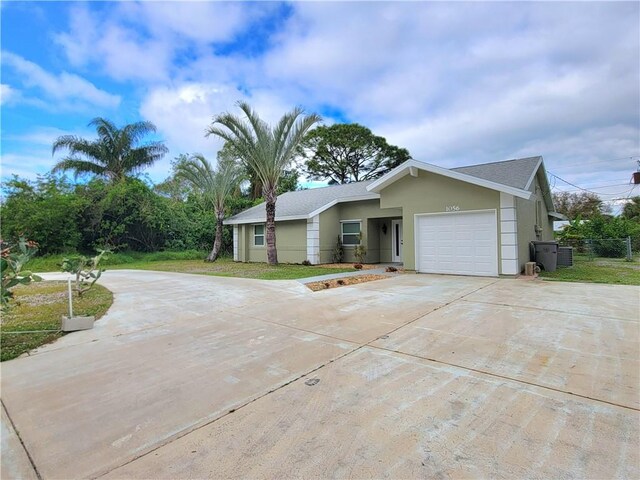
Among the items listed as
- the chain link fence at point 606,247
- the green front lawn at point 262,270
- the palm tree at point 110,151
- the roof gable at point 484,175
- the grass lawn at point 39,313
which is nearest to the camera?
the grass lawn at point 39,313

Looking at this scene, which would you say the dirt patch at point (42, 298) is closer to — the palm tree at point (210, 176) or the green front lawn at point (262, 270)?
the green front lawn at point (262, 270)

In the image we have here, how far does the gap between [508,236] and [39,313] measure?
40.1 ft

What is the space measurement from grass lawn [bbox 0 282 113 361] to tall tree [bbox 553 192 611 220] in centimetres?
3746

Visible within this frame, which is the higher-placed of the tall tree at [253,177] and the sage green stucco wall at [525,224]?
the tall tree at [253,177]

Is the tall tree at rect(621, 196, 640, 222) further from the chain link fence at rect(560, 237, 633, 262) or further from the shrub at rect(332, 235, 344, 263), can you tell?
the shrub at rect(332, 235, 344, 263)

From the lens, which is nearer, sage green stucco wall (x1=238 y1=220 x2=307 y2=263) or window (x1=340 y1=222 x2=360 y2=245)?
window (x1=340 y1=222 x2=360 y2=245)

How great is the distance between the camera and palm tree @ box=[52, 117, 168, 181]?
2138cm

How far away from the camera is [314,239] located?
15133 millimetres

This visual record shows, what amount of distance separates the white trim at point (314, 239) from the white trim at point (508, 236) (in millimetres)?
7626

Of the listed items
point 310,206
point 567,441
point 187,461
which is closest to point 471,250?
point 310,206

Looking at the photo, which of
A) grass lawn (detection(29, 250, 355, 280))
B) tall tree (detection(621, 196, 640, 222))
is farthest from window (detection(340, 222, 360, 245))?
tall tree (detection(621, 196, 640, 222))

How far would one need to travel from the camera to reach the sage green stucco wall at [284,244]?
16.0 m

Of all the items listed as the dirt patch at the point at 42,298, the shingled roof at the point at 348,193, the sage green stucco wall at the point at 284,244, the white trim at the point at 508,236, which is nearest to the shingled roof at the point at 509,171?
the shingled roof at the point at 348,193

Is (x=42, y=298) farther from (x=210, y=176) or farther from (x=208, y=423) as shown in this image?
(x=210, y=176)
